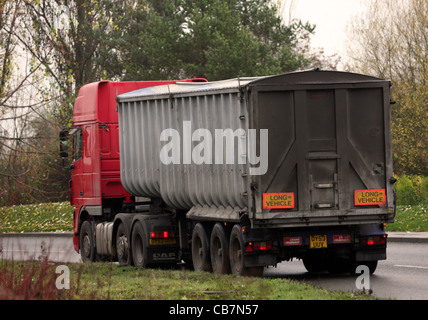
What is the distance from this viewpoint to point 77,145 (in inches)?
843

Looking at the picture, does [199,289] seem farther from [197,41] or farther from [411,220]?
[197,41]

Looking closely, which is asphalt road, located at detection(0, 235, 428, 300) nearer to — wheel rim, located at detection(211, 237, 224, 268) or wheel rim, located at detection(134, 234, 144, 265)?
wheel rim, located at detection(134, 234, 144, 265)

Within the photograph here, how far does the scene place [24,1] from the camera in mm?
17344

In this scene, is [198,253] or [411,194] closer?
[198,253]

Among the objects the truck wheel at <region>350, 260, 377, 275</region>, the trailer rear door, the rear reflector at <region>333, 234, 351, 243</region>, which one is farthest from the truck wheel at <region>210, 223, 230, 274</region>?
the truck wheel at <region>350, 260, 377, 275</region>

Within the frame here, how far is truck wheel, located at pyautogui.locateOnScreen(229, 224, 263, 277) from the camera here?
48.6 feet

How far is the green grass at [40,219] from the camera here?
1450 inches

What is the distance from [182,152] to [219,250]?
213 cm

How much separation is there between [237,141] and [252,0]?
36094mm

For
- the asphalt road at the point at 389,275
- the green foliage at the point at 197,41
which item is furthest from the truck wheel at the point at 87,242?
the green foliage at the point at 197,41

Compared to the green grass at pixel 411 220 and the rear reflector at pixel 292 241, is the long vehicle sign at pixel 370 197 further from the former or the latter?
the green grass at pixel 411 220

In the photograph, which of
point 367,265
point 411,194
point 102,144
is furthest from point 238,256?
point 411,194
